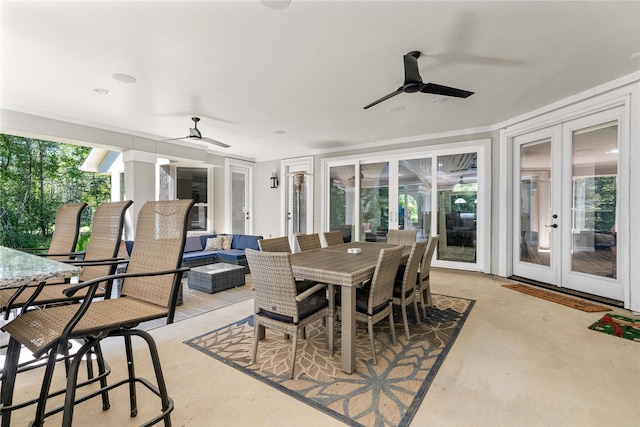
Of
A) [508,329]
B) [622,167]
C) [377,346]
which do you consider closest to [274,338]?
[377,346]

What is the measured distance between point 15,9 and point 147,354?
106 inches

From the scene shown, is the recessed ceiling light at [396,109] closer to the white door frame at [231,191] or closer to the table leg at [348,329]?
the table leg at [348,329]

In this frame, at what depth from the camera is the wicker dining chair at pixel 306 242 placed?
338 centimetres

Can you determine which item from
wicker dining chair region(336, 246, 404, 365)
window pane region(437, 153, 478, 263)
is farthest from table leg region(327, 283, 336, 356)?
window pane region(437, 153, 478, 263)

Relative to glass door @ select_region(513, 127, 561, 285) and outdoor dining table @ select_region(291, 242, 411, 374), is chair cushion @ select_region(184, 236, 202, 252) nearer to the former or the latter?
outdoor dining table @ select_region(291, 242, 411, 374)

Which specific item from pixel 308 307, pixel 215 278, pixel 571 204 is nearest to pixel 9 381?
pixel 308 307

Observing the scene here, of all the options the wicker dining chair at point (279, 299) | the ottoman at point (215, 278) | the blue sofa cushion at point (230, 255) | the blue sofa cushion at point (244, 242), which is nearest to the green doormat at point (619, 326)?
the wicker dining chair at point (279, 299)

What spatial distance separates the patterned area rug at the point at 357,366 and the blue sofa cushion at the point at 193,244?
305 centimetres

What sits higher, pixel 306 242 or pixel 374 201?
pixel 374 201

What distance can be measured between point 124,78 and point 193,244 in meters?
3.20

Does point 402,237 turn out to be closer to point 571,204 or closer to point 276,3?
point 571,204

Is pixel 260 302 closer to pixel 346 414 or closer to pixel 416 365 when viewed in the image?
pixel 346 414

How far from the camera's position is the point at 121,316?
1289 mm

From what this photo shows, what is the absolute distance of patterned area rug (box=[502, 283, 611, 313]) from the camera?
3281mm
